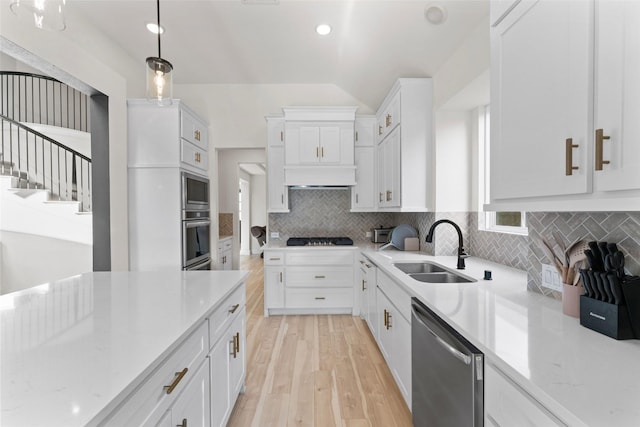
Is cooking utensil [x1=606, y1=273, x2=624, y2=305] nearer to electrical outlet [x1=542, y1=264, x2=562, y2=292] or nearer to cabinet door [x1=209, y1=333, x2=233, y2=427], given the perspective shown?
electrical outlet [x1=542, y1=264, x2=562, y2=292]

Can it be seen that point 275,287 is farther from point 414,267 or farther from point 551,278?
point 551,278

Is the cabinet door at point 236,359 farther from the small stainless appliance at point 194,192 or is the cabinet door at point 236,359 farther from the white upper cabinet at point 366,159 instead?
the white upper cabinet at point 366,159

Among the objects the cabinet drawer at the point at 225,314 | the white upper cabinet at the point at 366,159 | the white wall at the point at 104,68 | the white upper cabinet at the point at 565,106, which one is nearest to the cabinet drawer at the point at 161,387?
the cabinet drawer at the point at 225,314

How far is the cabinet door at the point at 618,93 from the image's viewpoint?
0.76m

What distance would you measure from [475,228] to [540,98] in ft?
5.74

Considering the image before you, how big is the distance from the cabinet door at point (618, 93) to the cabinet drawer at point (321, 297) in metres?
2.91

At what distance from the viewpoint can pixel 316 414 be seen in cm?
186

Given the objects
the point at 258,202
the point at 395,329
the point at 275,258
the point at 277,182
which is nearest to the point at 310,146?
the point at 277,182

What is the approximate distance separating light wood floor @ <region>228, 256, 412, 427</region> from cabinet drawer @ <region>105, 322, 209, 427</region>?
92 cm

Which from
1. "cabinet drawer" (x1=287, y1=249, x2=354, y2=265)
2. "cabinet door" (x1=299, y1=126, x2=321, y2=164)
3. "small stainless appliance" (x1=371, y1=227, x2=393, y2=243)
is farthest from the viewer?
"small stainless appliance" (x1=371, y1=227, x2=393, y2=243)

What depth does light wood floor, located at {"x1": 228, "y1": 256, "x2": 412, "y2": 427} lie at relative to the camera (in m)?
1.83

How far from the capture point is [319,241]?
384 centimetres

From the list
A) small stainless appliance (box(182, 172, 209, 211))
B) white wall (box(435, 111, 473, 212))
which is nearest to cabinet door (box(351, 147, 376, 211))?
white wall (box(435, 111, 473, 212))

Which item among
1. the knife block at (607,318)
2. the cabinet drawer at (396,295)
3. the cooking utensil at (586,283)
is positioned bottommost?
the cabinet drawer at (396,295)
